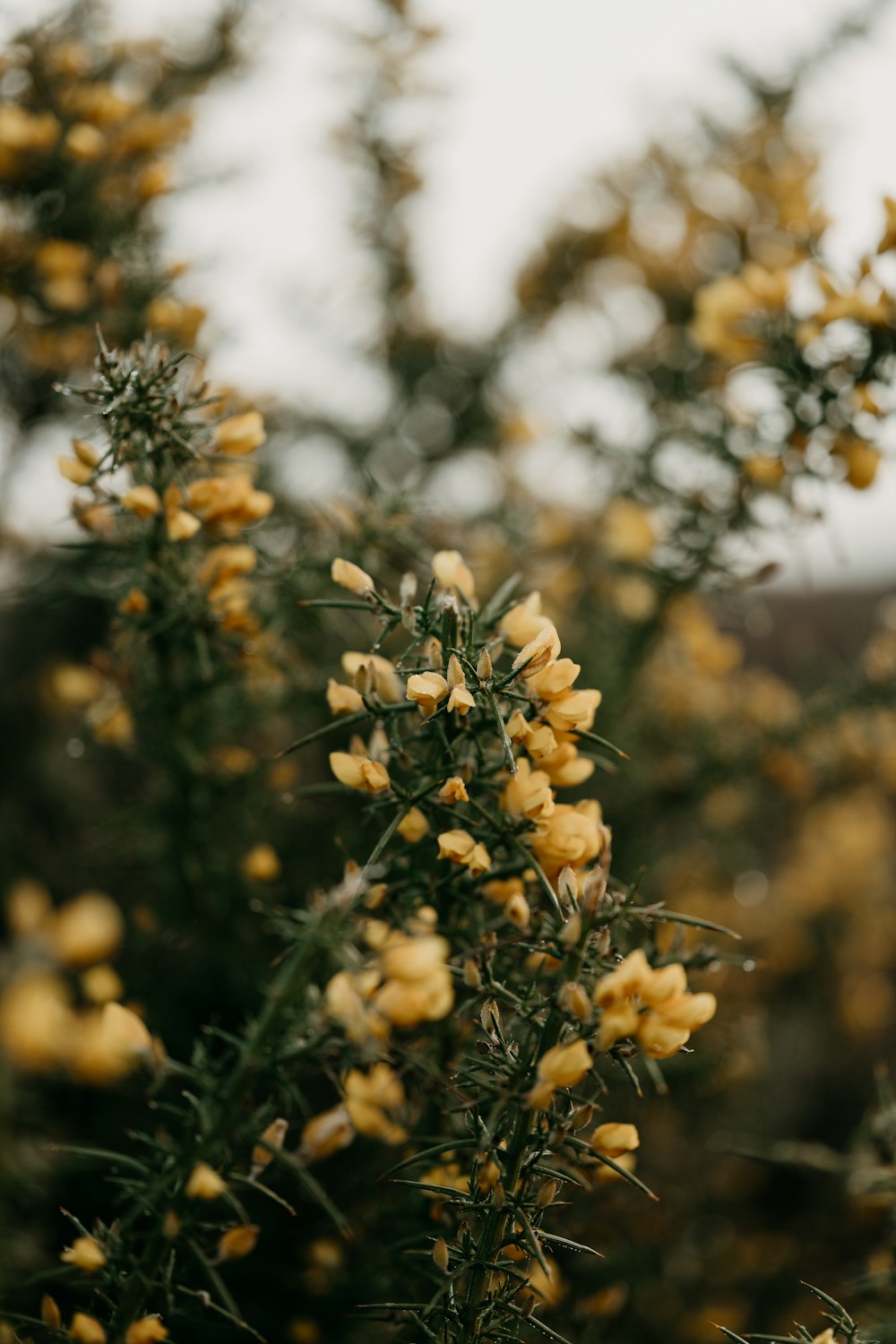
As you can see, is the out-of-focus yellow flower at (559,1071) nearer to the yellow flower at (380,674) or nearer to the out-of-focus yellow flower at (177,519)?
the yellow flower at (380,674)

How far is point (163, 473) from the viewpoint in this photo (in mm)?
845

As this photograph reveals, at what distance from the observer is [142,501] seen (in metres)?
0.80

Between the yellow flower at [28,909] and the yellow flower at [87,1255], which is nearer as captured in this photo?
the yellow flower at [87,1255]

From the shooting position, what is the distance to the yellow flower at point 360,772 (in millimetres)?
683

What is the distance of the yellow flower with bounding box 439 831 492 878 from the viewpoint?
0.66m

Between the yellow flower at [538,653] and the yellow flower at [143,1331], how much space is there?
1.67ft

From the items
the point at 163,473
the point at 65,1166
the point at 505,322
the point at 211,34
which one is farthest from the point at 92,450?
the point at 505,322

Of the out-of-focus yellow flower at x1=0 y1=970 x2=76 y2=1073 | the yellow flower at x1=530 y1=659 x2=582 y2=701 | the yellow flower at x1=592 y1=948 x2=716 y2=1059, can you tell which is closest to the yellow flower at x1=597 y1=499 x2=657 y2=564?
the yellow flower at x1=530 y1=659 x2=582 y2=701

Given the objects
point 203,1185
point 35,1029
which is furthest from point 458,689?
point 35,1029

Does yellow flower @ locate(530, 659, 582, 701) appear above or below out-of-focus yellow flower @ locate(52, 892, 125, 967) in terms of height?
above

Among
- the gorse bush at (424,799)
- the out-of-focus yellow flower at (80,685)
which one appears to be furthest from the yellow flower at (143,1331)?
the out-of-focus yellow flower at (80,685)

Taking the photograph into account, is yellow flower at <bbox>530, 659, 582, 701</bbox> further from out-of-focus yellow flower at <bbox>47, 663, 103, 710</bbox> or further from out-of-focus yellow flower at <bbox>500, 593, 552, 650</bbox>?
out-of-focus yellow flower at <bbox>47, 663, 103, 710</bbox>

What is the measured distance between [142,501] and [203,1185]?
529 millimetres

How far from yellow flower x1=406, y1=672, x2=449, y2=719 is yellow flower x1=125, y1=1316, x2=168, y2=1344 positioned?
455mm
